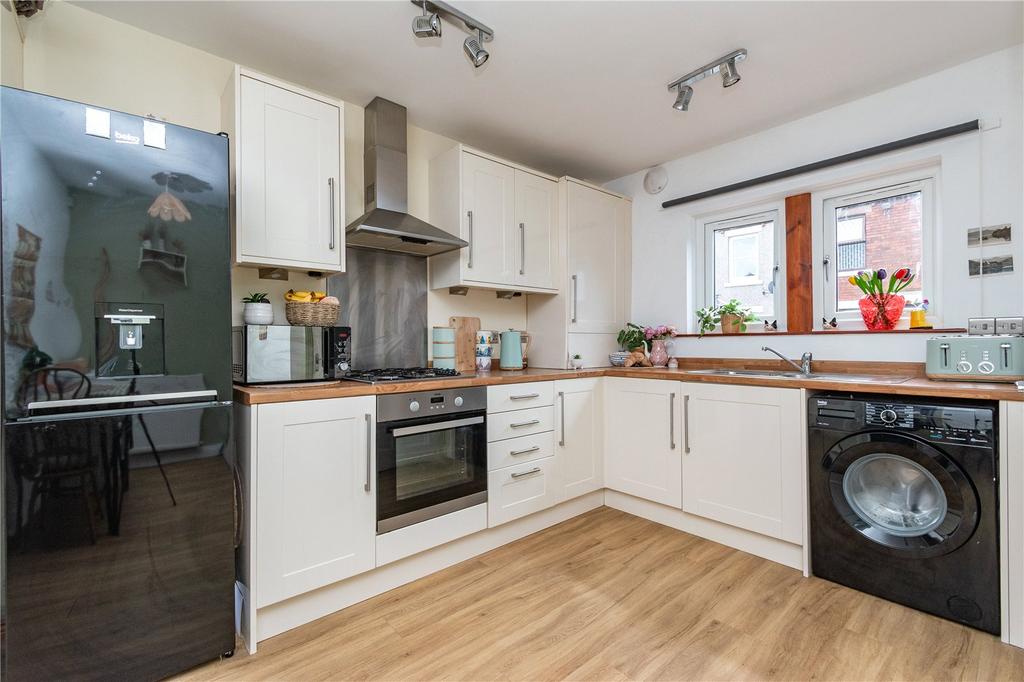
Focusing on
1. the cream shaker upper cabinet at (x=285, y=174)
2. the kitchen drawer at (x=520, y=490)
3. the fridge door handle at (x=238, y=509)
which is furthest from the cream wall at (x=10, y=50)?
the kitchen drawer at (x=520, y=490)

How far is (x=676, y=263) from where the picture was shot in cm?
340

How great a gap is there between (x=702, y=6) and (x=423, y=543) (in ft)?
8.43

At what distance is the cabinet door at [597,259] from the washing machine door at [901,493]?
5.59 ft

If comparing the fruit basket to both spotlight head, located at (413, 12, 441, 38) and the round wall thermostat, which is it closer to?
spotlight head, located at (413, 12, 441, 38)

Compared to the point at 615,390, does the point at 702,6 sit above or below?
above

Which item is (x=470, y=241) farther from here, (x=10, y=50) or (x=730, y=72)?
(x=10, y=50)

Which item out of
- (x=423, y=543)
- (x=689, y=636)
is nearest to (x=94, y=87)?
(x=423, y=543)

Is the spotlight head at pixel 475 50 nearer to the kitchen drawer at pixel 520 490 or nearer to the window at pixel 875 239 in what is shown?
the kitchen drawer at pixel 520 490

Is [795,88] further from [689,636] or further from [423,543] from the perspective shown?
[423,543]

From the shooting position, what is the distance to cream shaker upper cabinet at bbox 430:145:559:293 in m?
2.77

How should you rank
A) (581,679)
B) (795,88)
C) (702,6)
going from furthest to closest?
(795,88) < (702,6) < (581,679)

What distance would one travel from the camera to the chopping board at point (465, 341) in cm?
307

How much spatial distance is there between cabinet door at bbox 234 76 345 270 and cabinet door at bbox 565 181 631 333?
160cm

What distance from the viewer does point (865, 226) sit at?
2.68 m
